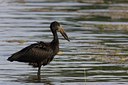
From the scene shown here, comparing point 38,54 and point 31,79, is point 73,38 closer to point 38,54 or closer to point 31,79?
point 38,54

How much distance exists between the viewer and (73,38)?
977 inches

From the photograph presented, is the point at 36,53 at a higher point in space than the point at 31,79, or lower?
higher

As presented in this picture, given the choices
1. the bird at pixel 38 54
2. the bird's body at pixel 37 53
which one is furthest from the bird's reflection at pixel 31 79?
the bird's body at pixel 37 53

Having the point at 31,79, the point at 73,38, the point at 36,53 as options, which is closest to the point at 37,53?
A: the point at 36,53

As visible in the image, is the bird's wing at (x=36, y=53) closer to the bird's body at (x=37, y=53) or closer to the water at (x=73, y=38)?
the bird's body at (x=37, y=53)

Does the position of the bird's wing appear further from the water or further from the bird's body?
the water

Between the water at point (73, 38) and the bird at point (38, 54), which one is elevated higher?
the bird at point (38, 54)

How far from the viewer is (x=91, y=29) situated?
2723 centimetres

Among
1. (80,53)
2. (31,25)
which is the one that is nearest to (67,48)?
(80,53)

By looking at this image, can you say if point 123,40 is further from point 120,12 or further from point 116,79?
point 120,12

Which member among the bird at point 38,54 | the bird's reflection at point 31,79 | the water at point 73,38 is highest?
the bird at point 38,54

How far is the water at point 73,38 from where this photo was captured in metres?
17.4

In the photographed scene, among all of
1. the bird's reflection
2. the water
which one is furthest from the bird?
the water

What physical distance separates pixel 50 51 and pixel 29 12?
16014 millimetres
